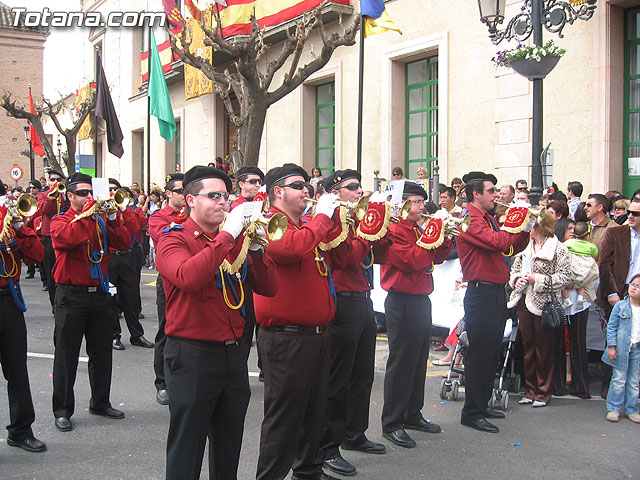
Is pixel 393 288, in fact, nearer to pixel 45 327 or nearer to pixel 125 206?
pixel 125 206

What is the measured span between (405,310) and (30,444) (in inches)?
121

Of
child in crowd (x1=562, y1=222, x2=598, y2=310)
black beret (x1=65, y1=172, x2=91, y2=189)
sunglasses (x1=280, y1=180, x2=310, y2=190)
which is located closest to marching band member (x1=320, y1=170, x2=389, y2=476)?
sunglasses (x1=280, y1=180, x2=310, y2=190)

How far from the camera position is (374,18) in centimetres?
1216

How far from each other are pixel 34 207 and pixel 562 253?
4.91 m

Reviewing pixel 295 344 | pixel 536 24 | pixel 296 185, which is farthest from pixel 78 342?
pixel 536 24

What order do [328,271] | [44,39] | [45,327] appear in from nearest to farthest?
[328,271] → [45,327] → [44,39]

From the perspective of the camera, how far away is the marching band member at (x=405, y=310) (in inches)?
212

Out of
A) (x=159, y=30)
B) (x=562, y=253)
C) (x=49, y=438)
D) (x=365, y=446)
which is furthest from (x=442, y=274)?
(x=159, y=30)

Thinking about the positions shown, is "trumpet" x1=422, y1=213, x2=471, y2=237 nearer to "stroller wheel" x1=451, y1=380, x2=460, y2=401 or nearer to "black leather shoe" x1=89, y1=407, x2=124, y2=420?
"stroller wheel" x1=451, y1=380, x2=460, y2=401

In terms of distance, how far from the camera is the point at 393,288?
5.51 m

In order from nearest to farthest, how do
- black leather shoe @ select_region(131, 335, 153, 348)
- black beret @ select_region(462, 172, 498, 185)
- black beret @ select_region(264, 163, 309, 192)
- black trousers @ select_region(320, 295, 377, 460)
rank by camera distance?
black beret @ select_region(264, 163, 309, 192) < black trousers @ select_region(320, 295, 377, 460) < black beret @ select_region(462, 172, 498, 185) < black leather shoe @ select_region(131, 335, 153, 348)

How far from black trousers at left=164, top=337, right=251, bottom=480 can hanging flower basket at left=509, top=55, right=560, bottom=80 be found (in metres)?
6.76

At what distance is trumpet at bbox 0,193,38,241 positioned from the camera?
4879 millimetres

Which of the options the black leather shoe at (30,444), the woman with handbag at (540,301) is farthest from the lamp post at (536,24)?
the black leather shoe at (30,444)
